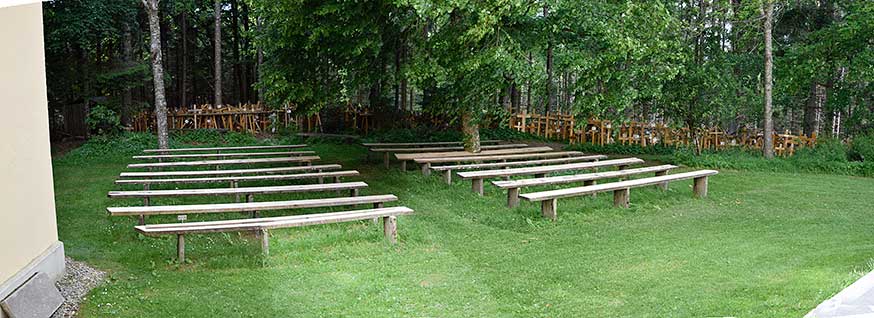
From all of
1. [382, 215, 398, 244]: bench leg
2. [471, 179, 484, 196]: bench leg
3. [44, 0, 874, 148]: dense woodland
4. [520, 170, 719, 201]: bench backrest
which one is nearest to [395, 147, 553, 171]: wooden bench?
[44, 0, 874, 148]: dense woodland

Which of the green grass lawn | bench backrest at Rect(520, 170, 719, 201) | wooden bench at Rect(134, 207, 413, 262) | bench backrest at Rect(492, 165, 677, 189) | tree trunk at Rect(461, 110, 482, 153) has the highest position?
tree trunk at Rect(461, 110, 482, 153)

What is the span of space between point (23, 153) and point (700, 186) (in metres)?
9.96

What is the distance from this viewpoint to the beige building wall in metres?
5.14

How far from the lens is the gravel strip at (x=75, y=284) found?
5.32m

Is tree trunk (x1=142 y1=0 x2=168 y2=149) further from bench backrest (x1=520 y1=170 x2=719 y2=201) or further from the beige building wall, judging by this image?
bench backrest (x1=520 y1=170 x2=719 y2=201)

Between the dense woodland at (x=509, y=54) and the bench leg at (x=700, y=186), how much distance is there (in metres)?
2.03

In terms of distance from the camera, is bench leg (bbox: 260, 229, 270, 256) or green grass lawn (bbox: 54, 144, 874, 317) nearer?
green grass lawn (bbox: 54, 144, 874, 317)

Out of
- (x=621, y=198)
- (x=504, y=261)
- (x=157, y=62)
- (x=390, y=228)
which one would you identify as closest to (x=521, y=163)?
(x=621, y=198)

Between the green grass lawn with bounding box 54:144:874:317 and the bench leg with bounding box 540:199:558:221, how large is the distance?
0.52 feet

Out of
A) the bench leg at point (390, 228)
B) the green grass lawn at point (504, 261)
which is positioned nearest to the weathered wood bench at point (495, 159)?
the green grass lawn at point (504, 261)

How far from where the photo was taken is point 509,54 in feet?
39.3

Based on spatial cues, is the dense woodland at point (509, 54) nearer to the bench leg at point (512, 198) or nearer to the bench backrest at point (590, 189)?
the bench backrest at point (590, 189)

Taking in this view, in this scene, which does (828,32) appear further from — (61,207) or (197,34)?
(197,34)

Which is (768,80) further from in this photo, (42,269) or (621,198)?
(42,269)
